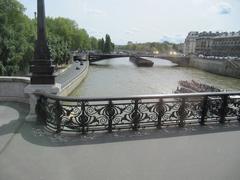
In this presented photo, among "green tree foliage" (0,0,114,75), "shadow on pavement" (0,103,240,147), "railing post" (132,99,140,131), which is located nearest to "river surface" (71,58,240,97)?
"green tree foliage" (0,0,114,75)

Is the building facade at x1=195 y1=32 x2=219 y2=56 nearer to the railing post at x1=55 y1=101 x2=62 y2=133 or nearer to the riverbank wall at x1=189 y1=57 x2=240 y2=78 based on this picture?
the riverbank wall at x1=189 y1=57 x2=240 y2=78

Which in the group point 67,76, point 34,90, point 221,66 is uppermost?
point 34,90

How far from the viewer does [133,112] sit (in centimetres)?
590

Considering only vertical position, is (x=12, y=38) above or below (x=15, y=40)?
above

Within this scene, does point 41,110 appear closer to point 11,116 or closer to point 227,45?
point 11,116

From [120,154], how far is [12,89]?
5022mm

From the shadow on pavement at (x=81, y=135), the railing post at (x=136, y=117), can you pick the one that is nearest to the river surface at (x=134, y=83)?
the shadow on pavement at (x=81, y=135)

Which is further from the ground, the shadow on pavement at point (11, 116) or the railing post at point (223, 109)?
the railing post at point (223, 109)

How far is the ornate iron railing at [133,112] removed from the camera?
5.60 metres

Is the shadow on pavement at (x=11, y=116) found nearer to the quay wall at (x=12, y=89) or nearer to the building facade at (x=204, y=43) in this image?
the quay wall at (x=12, y=89)

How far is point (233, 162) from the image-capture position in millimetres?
4609

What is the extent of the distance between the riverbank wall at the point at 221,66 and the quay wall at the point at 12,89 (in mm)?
51419

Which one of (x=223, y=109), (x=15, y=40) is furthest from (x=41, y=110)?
(x=15, y=40)

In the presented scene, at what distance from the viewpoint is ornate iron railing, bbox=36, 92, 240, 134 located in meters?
5.60
